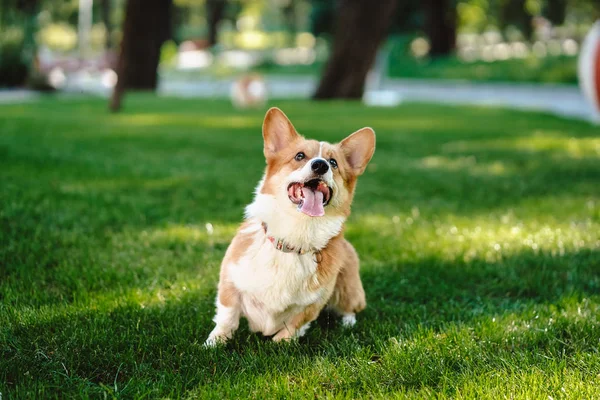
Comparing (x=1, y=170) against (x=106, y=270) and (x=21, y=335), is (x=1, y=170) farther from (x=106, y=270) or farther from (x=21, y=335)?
(x=21, y=335)

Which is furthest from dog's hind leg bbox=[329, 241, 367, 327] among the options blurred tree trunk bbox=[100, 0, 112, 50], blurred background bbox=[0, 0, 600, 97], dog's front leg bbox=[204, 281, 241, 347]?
blurred tree trunk bbox=[100, 0, 112, 50]

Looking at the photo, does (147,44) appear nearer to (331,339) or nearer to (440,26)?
(440,26)

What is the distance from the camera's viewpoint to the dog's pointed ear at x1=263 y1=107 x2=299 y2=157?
11.0 ft

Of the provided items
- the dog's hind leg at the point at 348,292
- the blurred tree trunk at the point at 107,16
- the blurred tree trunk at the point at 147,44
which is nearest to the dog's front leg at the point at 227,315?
the dog's hind leg at the point at 348,292

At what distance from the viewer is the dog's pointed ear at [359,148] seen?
348cm

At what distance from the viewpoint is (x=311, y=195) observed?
3.13 metres

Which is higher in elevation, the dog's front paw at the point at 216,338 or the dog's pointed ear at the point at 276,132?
the dog's pointed ear at the point at 276,132

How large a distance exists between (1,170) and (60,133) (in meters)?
3.47

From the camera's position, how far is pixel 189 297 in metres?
3.78

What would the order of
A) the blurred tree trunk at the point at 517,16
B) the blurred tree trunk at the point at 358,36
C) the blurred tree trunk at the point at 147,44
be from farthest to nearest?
the blurred tree trunk at the point at 517,16, the blurred tree trunk at the point at 147,44, the blurred tree trunk at the point at 358,36

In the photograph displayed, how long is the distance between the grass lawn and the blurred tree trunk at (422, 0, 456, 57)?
2452 centimetres

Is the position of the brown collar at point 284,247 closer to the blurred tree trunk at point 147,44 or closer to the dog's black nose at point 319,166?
the dog's black nose at point 319,166

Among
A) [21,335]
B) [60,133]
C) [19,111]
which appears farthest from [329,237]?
[19,111]

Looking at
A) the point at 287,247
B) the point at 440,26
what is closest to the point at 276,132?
the point at 287,247
